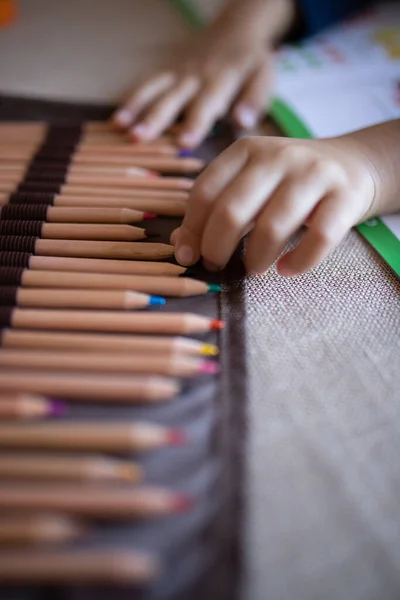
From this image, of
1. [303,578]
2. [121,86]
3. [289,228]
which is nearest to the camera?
[303,578]

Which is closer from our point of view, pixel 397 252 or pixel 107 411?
pixel 107 411

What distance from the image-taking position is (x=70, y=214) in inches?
16.6

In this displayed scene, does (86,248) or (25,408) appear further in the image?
(86,248)

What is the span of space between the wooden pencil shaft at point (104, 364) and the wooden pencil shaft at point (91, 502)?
0.23 feet

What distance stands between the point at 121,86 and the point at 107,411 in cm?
44

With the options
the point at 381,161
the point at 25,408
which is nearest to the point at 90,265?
the point at 25,408

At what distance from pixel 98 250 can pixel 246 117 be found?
0.25 metres

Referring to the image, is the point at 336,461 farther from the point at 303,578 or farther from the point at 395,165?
the point at 395,165

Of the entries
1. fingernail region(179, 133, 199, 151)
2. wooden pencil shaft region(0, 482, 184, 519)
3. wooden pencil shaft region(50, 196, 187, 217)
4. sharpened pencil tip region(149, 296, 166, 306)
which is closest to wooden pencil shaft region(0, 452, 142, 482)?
wooden pencil shaft region(0, 482, 184, 519)

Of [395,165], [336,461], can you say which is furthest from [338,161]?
[336,461]

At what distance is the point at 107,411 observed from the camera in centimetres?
30

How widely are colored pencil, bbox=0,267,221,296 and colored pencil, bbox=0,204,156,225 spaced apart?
64 mm

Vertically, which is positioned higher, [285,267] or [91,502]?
[285,267]

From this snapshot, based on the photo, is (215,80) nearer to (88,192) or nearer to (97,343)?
(88,192)
